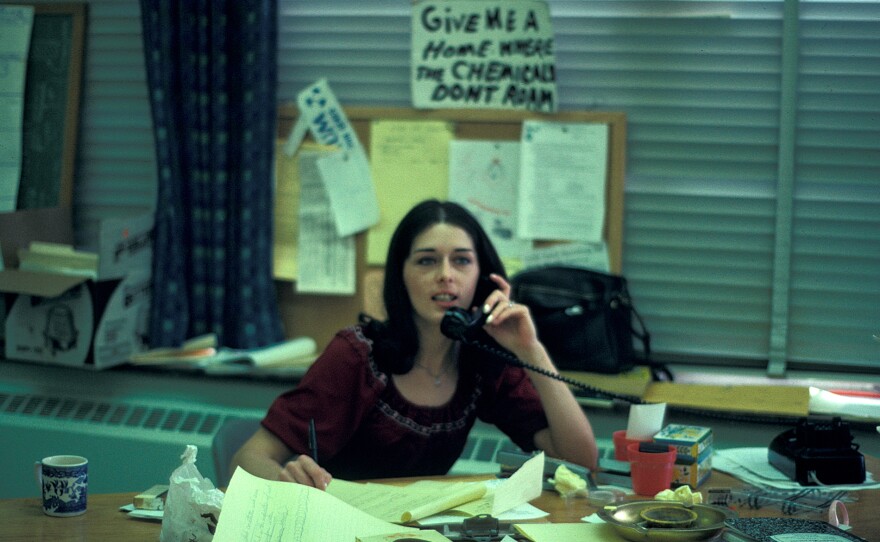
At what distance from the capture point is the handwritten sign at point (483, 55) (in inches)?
117

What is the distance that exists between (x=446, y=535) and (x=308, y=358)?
1.51m

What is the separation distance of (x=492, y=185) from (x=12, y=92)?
1.59 meters

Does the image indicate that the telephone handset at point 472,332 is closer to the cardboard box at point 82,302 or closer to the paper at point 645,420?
the paper at point 645,420

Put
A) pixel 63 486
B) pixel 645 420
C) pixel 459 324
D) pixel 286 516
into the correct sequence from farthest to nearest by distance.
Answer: pixel 459 324 → pixel 645 420 → pixel 63 486 → pixel 286 516

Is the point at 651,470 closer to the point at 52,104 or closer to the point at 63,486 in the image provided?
the point at 63,486

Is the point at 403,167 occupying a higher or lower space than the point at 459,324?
higher

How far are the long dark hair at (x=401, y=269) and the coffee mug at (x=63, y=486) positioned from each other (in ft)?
2.52

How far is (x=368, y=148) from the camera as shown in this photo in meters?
3.13

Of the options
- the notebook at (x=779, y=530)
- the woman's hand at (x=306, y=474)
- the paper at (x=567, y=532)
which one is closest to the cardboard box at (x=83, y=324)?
the woman's hand at (x=306, y=474)

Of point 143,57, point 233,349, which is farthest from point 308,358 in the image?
point 143,57

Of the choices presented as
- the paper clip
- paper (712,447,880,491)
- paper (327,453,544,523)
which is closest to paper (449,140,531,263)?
paper (712,447,880,491)

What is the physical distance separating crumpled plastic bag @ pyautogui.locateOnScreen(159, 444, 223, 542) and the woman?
0.55m

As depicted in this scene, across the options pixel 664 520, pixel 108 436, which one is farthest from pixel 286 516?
pixel 108 436

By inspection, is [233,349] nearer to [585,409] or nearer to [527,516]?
[585,409]
